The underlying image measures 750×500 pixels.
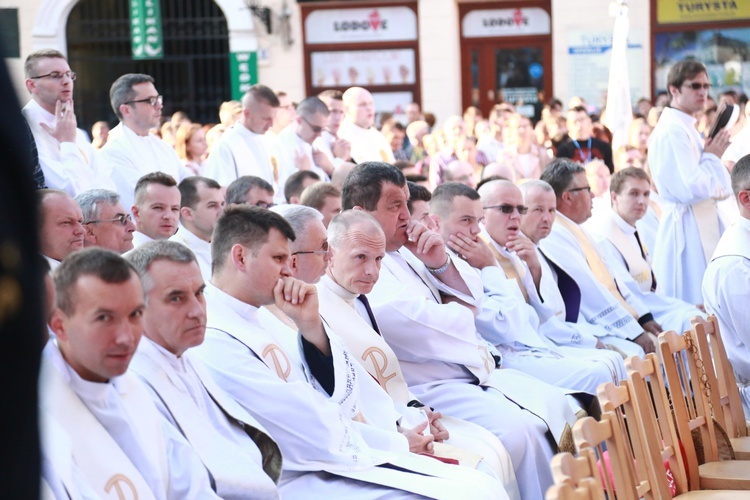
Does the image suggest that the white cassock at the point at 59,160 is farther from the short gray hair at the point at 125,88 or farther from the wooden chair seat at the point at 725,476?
the wooden chair seat at the point at 725,476

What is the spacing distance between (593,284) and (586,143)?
505 cm

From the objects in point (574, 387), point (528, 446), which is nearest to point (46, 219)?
point (528, 446)

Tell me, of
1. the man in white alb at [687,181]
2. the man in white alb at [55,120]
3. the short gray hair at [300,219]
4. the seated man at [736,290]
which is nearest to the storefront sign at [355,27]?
the man in white alb at [687,181]

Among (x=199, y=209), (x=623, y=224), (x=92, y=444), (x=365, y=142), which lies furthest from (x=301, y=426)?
(x=365, y=142)

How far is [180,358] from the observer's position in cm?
330

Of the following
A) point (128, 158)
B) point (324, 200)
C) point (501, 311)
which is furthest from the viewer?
point (128, 158)

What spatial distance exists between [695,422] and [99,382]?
241 centimetres

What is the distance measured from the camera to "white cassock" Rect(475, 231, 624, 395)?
551 centimetres

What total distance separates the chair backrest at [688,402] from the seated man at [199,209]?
9.53ft

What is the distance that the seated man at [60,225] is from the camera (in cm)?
430

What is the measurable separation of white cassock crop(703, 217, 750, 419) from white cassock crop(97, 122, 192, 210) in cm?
370

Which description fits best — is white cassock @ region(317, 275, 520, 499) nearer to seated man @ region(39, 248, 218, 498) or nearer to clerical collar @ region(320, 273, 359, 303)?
clerical collar @ region(320, 273, 359, 303)

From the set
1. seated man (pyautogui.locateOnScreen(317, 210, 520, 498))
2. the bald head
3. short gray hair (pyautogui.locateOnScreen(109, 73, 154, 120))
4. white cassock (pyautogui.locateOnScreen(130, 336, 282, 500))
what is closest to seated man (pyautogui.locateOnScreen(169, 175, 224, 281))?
short gray hair (pyautogui.locateOnScreen(109, 73, 154, 120))

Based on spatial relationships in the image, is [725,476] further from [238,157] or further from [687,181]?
[238,157]
